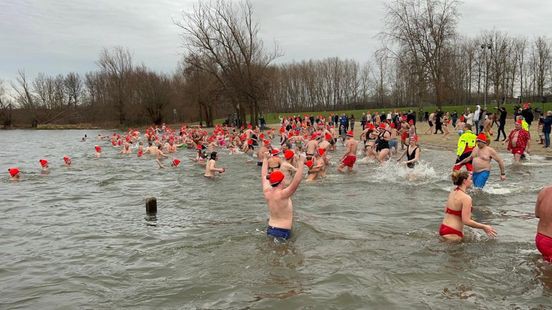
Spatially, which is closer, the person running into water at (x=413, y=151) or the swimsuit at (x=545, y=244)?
the swimsuit at (x=545, y=244)

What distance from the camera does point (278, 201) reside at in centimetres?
642

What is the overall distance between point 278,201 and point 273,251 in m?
0.81

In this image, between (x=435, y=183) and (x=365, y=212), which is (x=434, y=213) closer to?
(x=365, y=212)

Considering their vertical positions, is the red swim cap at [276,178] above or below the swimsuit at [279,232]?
above

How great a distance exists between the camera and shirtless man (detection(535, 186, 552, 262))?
487 cm

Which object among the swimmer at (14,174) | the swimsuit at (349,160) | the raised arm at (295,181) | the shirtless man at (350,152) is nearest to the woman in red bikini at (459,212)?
the raised arm at (295,181)

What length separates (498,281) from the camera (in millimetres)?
5266

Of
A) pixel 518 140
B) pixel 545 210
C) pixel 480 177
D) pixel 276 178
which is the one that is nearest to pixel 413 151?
pixel 480 177

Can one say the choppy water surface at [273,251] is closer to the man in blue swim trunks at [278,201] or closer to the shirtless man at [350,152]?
the man in blue swim trunks at [278,201]

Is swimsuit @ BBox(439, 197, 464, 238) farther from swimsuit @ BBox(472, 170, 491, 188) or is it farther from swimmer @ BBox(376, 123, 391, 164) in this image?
swimmer @ BBox(376, 123, 391, 164)

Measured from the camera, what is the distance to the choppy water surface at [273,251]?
518 cm

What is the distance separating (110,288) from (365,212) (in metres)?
5.39

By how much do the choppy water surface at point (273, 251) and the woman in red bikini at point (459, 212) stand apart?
0.75 ft

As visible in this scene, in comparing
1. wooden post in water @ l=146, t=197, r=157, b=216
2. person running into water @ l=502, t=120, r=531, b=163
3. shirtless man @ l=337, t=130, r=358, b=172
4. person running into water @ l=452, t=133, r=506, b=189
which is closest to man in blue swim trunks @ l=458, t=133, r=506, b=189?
person running into water @ l=452, t=133, r=506, b=189
